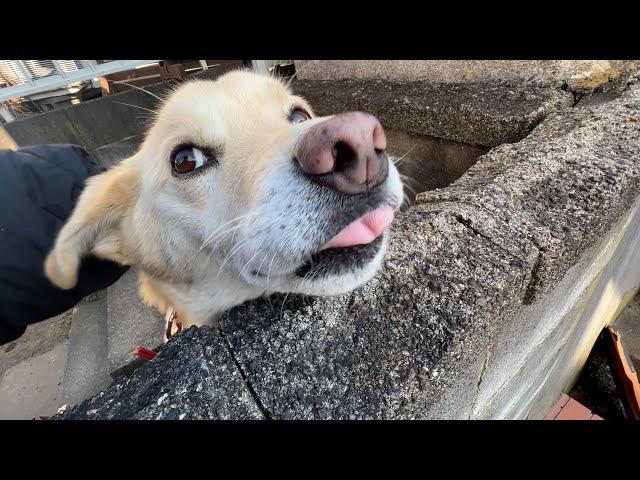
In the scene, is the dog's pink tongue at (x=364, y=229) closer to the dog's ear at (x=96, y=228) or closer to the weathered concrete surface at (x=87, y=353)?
the dog's ear at (x=96, y=228)

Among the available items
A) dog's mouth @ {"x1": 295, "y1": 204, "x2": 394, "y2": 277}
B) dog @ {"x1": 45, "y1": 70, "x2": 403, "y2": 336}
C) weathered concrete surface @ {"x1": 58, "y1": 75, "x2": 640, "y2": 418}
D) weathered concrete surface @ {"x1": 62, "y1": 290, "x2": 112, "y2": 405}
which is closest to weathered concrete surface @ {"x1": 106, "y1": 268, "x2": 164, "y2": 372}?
weathered concrete surface @ {"x1": 62, "y1": 290, "x2": 112, "y2": 405}

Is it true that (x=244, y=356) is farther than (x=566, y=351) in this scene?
No

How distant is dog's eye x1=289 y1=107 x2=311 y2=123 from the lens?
169cm

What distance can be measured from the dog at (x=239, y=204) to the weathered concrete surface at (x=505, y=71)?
1.53m

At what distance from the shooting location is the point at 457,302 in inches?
46.2

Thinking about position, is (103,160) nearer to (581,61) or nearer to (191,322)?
(191,322)

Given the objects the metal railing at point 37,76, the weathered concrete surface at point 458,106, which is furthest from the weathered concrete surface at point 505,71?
the metal railing at point 37,76

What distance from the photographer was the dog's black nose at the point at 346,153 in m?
0.91

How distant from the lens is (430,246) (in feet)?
4.45

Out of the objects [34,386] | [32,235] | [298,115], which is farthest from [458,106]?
[34,386]

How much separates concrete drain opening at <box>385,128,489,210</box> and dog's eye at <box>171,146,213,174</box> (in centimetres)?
148

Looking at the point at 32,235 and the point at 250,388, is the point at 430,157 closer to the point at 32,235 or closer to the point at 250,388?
the point at 250,388

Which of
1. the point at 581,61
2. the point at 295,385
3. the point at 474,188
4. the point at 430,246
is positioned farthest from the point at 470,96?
the point at 295,385
